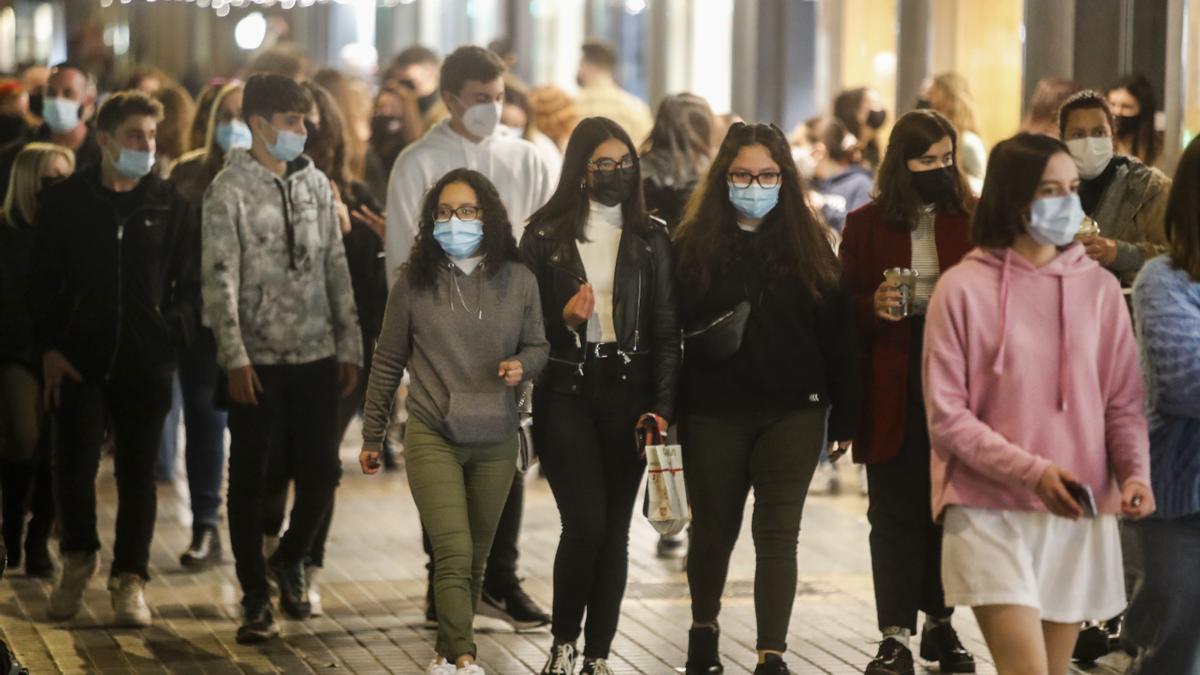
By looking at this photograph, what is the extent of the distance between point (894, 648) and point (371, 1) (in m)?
36.2

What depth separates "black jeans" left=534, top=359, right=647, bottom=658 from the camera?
26.6 ft

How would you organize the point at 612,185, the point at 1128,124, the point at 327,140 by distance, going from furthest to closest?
the point at 1128,124 → the point at 327,140 → the point at 612,185

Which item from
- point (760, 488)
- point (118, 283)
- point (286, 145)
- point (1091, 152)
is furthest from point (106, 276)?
point (1091, 152)

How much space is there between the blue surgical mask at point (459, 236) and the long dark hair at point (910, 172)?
1.48 metres

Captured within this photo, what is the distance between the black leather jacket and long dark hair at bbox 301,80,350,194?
208cm

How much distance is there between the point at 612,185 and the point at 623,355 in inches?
24.5

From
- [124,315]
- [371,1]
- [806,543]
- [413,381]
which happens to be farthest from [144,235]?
[371,1]

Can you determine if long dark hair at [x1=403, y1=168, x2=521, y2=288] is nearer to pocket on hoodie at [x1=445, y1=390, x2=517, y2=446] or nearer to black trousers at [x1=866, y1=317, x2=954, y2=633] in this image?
pocket on hoodie at [x1=445, y1=390, x2=517, y2=446]

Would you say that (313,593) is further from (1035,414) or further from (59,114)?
(1035,414)

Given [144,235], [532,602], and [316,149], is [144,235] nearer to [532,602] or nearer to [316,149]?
[316,149]

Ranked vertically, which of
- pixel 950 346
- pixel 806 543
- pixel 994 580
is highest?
pixel 950 346

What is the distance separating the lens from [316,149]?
1012 cm

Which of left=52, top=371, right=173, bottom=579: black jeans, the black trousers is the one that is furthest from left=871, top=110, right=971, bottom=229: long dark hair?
left=52, top=371, right=173, bottom=579: black jeans

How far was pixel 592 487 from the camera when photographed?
8.09m
